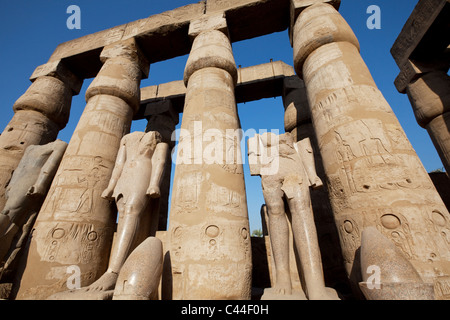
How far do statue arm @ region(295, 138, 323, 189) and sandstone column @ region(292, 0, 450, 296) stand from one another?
18 cm

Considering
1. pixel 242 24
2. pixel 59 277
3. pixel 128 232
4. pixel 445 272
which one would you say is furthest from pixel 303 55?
pixel 59 277

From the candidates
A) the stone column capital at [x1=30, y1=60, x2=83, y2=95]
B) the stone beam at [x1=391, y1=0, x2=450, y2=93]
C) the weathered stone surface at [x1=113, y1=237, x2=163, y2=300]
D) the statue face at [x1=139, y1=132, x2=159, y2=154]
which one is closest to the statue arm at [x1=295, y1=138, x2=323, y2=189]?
the weathered stone surface at [x1=113, y1=237, x2=163, y2=300]

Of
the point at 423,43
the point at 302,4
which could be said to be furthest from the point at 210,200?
the point at 423,43

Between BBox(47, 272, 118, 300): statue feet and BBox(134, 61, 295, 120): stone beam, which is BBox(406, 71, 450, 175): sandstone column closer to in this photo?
BBox(134, 61, 295, 120): stone beam

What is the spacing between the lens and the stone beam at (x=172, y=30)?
5.87 metres

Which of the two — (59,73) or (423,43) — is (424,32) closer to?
(423,43)

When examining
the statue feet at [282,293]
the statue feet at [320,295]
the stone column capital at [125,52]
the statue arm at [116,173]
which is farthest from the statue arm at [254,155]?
the stone column capital at [125,52]

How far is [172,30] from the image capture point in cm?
→ 634

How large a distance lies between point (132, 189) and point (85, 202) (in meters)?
1.10

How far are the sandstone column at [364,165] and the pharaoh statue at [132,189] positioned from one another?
2.83m

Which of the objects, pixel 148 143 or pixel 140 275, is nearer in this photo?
pixel 140 275

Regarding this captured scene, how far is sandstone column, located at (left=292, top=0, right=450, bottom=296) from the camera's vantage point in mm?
2402

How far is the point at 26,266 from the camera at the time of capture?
3422 millimetres
